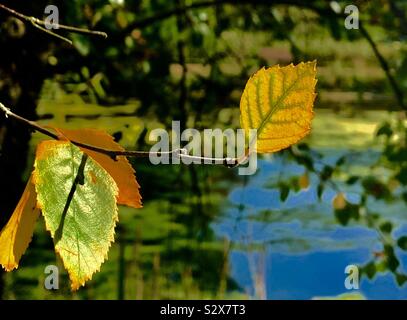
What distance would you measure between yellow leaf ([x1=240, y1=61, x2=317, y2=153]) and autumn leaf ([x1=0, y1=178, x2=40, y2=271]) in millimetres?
60

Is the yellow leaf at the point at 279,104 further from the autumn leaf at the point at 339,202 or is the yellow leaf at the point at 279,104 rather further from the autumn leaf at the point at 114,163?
the autumn leaf at the point at 339,202

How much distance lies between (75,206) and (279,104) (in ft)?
0.19

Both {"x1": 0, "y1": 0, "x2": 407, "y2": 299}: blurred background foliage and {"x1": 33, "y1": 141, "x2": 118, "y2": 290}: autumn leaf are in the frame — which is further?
{"x1": 0, "y1": 0, "x2": 407, "y2": 299}: blurred background foliage

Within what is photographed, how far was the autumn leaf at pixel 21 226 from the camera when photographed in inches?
8.6

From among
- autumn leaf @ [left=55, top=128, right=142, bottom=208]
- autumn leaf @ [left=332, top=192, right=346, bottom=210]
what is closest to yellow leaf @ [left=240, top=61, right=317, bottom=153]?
autumn leaf @ [left=55, top=128, right=142, bottom=208]

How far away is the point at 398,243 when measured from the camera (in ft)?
4.60

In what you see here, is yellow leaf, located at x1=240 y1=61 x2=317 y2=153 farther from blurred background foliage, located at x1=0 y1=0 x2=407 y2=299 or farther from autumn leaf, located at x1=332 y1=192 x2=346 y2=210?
autumn leaf, located at x1=332 y1=192 x2=346 y2=210

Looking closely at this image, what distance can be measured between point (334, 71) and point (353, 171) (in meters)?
1.33

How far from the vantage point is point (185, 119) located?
1.67 m

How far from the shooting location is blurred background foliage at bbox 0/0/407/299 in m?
1.38

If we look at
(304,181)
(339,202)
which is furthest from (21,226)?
(304,181)

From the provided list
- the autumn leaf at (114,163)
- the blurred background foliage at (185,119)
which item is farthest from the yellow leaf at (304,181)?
the autumn leaf at (114,163)
